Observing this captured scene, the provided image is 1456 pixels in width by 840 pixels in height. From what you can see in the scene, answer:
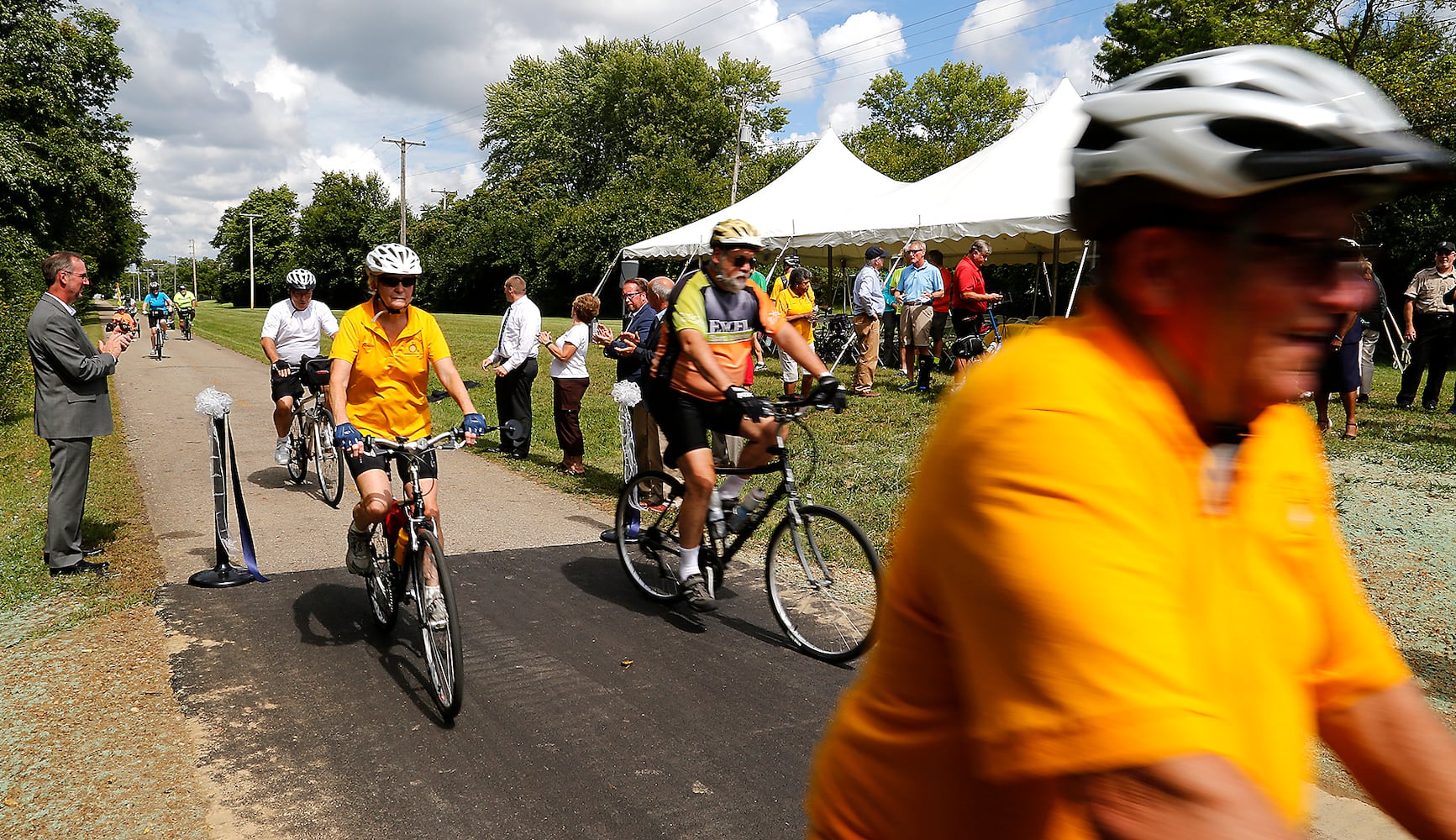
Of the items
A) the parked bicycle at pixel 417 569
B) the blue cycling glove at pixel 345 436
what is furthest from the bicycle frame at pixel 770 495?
the blue cycling glove at pixel 345 436

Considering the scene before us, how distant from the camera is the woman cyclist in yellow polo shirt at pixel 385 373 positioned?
5.12 metres

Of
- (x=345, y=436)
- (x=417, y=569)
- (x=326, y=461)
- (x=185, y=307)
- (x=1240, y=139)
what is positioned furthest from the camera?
(x=185, y=307)

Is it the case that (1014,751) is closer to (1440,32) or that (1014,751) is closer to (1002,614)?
(1002,614)

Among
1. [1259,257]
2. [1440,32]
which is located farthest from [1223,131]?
[1440,32]

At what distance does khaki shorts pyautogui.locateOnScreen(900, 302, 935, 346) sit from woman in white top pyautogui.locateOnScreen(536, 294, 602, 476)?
6420mm

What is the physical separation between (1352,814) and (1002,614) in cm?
352

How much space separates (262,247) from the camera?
9625 cm

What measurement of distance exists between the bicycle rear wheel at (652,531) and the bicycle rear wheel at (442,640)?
1.58m

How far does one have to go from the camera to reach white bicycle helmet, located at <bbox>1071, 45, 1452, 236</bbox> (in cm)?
102

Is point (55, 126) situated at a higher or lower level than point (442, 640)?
higher

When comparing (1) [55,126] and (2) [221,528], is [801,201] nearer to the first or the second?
(2) [221,528]

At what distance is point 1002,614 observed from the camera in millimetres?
929

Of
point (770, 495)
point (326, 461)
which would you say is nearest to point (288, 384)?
point (326, 461)

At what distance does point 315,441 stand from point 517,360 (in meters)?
2.29
